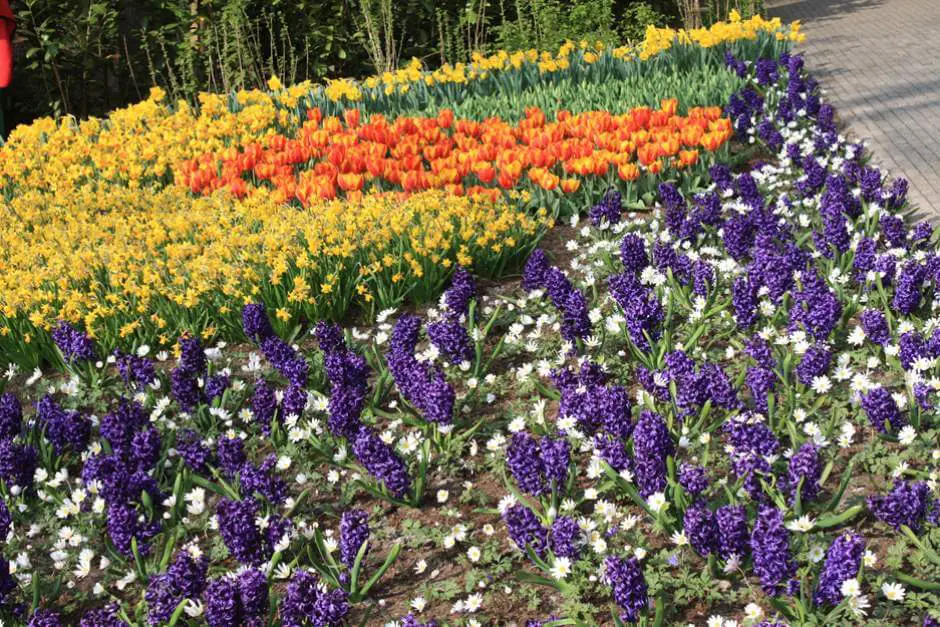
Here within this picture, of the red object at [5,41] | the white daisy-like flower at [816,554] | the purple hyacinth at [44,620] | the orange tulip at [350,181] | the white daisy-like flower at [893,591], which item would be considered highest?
the red object at [5,41]

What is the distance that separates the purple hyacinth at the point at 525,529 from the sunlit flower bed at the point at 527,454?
15 millimetres

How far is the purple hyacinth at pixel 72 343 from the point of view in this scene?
14.8 feet

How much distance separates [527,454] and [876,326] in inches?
57.9

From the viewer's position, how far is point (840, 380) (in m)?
3.90

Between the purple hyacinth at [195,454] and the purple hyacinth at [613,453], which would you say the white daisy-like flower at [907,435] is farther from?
the purple hyacinth at [195,454]

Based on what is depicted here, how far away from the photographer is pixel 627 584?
9.00 feet

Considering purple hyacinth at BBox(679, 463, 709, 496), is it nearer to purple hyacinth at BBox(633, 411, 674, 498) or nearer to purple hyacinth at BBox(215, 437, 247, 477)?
purple hyacinth at BBox(633, 411, 674, 498)

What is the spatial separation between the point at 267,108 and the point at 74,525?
178 inches

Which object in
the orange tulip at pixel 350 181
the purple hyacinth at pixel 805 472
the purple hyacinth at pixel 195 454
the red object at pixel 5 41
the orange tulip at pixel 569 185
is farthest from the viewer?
the red object at pixel 5 41

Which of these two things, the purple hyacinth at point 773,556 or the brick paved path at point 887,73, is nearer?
the purple hyacinth at point 773,556

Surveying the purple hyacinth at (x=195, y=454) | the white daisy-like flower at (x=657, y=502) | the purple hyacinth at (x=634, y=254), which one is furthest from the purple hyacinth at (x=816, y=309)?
the purple hyacinth at (x=195, y=454)

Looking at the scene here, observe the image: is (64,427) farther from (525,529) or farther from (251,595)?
(525,529)

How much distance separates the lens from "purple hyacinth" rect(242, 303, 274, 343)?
4477 millimetres

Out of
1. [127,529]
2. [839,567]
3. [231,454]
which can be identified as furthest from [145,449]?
[839,567]
